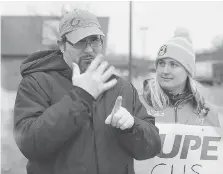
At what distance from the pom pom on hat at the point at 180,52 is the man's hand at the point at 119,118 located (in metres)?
0.79

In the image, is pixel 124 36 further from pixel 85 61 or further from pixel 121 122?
pixel 121 122

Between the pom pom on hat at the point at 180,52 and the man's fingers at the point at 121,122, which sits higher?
the pom pom on hat at the point at 180,52

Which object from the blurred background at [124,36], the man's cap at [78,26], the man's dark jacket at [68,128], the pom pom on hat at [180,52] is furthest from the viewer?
the blurred background at [124,36]

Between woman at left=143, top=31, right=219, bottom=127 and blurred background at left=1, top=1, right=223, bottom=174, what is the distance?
0.10 metres

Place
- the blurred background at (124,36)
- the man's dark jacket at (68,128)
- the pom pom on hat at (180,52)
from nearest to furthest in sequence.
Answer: the man's dark jacket at (68,128), the pom pom on hat at (180,52), the blurred background at (124,36)

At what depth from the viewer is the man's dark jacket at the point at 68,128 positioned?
1094 mm

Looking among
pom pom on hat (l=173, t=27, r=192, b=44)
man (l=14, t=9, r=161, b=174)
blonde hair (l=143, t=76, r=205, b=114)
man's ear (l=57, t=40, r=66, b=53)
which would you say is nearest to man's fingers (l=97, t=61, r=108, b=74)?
man (l=14, t=9, r=161, b=174)

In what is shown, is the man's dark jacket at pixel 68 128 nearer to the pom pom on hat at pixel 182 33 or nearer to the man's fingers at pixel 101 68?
the man's fingers at pixel 101 68

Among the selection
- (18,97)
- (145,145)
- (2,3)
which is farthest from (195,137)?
(2,3)

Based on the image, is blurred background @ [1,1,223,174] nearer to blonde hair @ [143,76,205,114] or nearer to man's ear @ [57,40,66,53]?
blonde hair @ [143,76,205,114]

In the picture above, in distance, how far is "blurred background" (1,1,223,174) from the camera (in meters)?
1.95

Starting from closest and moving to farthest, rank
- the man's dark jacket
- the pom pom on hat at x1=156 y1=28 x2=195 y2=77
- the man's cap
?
1. the man's dark jacket
2. the man's cap
3. the pom pom on hat at x1=156 y1=28 x2=195 y2=77

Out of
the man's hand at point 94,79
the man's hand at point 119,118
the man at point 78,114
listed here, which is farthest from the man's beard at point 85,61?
the man's hand at point 119,118

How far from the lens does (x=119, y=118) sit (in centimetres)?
111
